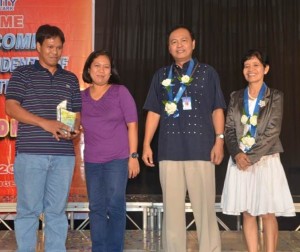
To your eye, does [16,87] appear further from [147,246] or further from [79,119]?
[147,246]

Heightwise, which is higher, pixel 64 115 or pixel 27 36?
pixel 27 36

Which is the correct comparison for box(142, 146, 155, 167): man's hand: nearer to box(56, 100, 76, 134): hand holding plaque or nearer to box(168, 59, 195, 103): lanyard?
box(168, 59, 195, 103): lanyard

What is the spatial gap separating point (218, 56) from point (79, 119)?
2.51m

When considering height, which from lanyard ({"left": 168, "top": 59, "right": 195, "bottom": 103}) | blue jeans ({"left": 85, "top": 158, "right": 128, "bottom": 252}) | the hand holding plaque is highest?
lanyard ({"left": 168, "top": 59, "right": 195, "bottom": 103})

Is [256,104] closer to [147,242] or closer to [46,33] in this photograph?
[46,33]

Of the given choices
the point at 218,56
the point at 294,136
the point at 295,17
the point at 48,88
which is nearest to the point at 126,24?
the point at 218,56

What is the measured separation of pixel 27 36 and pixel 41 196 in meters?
2.55

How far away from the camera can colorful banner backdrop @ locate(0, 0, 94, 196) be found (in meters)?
5.02

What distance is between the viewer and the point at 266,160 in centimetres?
308

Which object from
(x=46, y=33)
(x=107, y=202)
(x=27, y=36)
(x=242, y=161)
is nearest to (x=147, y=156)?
(x=107, y=202)

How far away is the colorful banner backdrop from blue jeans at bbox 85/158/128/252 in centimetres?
208

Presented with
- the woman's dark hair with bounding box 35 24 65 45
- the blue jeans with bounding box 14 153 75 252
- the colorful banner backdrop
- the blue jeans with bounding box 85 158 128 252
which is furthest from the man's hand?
the colorful banner backdrop

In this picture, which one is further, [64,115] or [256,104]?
[256,104]

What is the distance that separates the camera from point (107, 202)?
10.2ft
